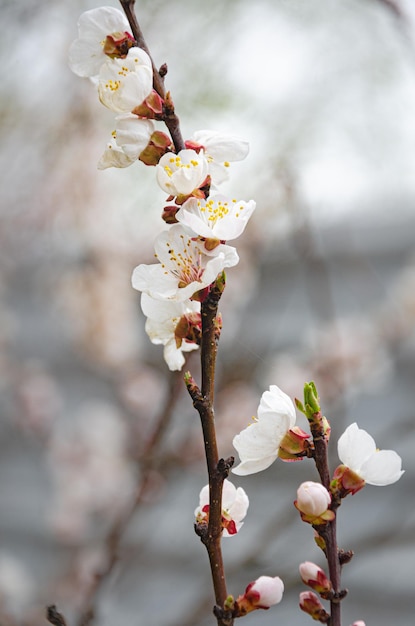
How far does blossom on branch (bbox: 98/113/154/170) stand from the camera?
251 mm

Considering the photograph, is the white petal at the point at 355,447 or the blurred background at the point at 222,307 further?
the blurred background at the point at 222,307

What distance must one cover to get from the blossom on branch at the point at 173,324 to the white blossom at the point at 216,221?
0.04 m

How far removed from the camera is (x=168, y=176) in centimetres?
24

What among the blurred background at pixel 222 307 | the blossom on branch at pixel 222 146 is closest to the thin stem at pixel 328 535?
the blossom on branch at pixel 222 146

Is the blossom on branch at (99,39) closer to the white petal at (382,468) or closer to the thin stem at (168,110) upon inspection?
the thin stem at (168,110)

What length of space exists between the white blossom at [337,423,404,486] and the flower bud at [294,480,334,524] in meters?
0.02

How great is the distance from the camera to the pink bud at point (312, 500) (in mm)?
241

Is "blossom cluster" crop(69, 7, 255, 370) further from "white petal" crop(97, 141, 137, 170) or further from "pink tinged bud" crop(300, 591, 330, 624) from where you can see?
"pink tinged bud" crop(300, 591, 330, 624)

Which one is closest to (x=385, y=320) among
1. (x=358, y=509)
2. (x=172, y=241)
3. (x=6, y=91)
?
(x=358, y=509)

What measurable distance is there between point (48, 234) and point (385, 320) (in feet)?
2.12

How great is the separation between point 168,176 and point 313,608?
0.17 meters

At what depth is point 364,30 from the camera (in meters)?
0.88

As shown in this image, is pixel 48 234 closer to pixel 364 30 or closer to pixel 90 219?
pixel 90 219

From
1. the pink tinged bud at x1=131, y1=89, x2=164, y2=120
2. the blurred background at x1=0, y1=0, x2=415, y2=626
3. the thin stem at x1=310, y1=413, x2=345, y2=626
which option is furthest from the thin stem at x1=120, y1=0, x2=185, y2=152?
the blurred background at x1=0, y1=0, x2=415, y2=626
